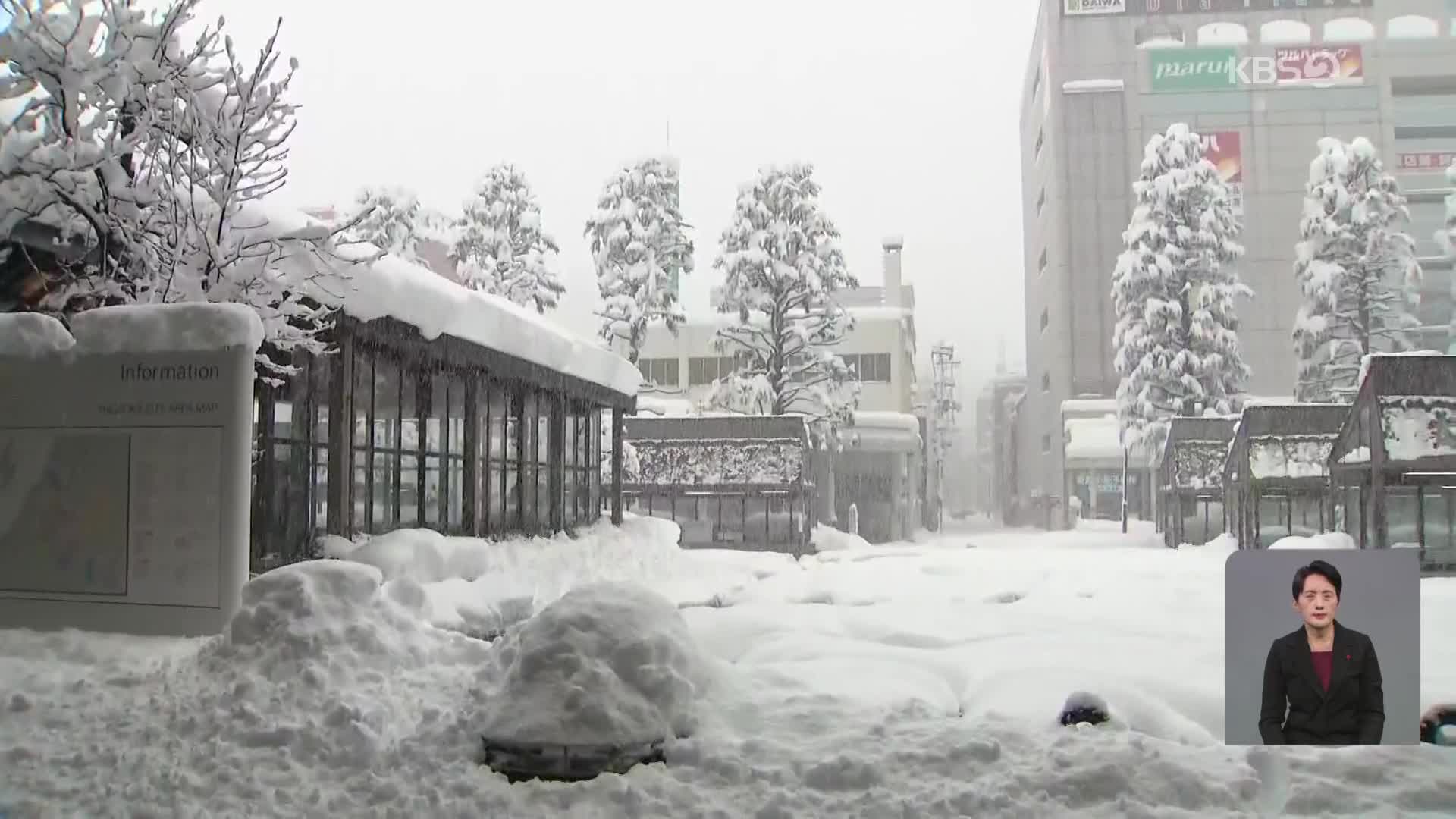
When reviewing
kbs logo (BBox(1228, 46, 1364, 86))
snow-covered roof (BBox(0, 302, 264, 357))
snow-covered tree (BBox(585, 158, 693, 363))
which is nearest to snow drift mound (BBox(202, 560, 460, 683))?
snow-covered roof (BBox(0, 302, 264, 357))

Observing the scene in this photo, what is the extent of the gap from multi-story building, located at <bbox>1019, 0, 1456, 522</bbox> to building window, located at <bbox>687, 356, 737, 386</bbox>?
189 inches

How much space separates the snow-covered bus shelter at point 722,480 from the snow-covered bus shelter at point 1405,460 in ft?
32.3

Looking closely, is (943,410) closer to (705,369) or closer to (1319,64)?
(705,369)

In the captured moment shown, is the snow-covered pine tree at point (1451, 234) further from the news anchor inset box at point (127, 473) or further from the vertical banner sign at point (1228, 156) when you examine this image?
the news anchor inset box at point (127, 473)

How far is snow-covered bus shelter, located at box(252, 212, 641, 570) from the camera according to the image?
7988 mm

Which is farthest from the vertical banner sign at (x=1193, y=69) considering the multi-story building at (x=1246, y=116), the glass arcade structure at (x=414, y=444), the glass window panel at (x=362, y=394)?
the glass window panel at (x=362, y=394)

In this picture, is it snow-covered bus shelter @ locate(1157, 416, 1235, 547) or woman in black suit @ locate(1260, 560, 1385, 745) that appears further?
snow-covered bus shelter @ locate(1157, 416, 1235, 547)

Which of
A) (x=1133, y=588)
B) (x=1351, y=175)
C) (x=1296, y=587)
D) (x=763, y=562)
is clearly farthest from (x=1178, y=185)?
(x=763, y=562)

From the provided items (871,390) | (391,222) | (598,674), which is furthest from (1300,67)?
(871,390)

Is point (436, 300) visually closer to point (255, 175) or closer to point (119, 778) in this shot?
point (255, 175)

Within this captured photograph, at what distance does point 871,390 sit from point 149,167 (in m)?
9.73

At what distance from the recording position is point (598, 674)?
4.00 metres

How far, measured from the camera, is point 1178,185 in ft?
24.4

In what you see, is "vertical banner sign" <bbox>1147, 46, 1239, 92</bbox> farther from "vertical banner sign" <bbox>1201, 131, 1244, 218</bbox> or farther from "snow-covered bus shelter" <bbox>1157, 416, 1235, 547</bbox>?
"snow-covered bus shelter" <bbox>1157, 416, 1235, 547</bbox>
